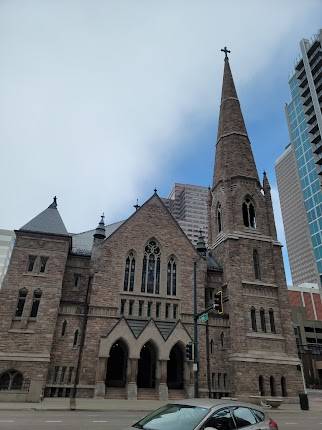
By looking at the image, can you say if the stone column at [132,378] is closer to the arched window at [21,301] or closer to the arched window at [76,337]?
the arched window at [76,337]

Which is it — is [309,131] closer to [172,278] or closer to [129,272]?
[172,278]

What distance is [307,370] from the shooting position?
74688 mm

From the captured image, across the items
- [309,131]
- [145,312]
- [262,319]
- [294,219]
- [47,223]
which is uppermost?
[294,219]

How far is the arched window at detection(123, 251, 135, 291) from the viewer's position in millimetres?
30016

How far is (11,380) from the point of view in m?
24.0

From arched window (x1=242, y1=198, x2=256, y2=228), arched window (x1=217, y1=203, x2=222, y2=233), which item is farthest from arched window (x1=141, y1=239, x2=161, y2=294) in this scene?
arched window (x1=242, y1=198, x2=256, y2=228)

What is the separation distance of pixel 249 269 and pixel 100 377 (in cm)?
1586

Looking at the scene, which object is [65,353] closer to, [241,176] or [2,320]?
[2,320]

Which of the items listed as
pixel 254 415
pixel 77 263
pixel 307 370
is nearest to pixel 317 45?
pixel 307 370

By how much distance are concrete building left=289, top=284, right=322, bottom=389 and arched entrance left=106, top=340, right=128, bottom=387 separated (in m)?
42.7

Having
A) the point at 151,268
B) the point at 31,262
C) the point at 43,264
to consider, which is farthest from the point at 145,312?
the point at 31,262

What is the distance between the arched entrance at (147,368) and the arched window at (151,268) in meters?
4.82

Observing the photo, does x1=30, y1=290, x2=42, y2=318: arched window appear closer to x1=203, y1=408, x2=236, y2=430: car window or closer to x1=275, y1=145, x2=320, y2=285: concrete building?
x1=203, y1=408, x2=236, y2=430: car window

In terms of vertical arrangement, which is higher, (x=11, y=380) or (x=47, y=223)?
(x=47, y=223)
